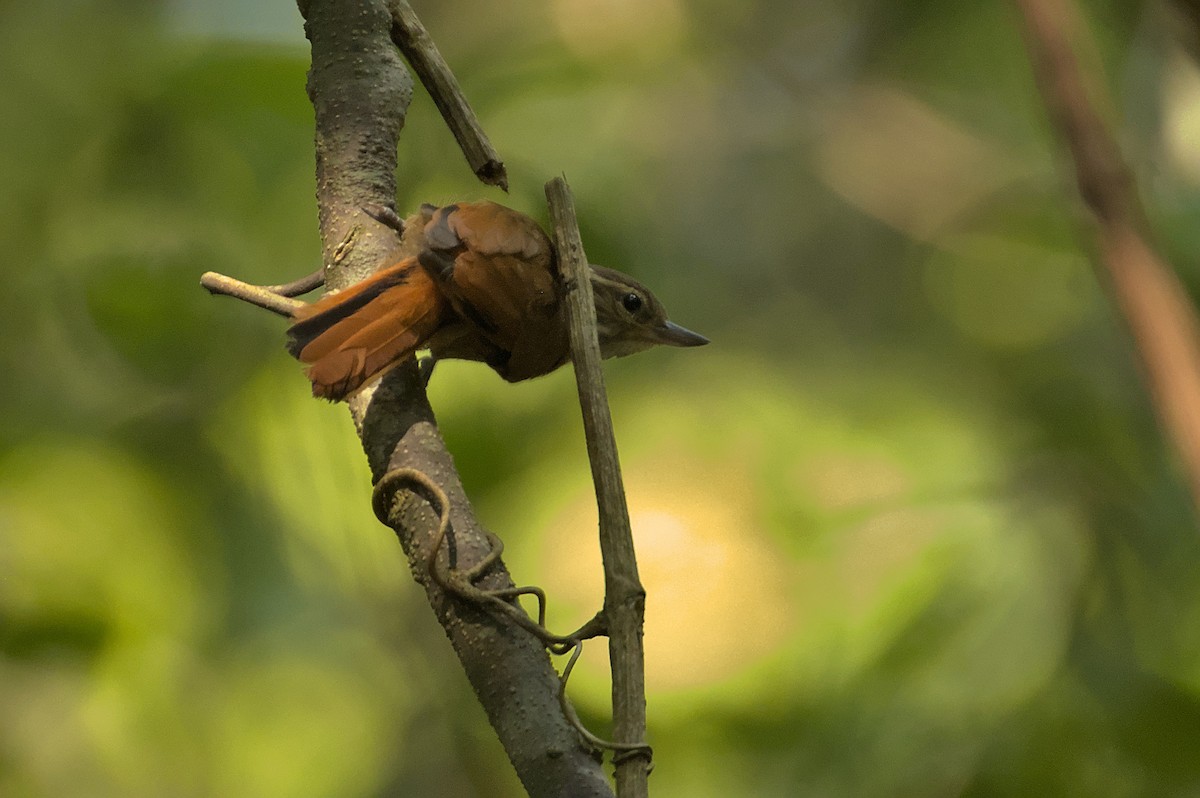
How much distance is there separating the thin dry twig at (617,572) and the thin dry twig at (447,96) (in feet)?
0.96

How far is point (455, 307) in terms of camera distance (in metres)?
2.17

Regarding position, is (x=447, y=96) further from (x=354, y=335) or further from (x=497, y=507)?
(x=497, y=507)

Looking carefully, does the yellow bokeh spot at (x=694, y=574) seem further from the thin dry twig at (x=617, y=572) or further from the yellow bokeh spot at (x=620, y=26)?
the yellow bokeh spot at (x=620, y=26)

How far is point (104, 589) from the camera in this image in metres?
2.97

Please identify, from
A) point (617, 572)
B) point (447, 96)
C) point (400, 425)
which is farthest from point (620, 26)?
point (617, 572)

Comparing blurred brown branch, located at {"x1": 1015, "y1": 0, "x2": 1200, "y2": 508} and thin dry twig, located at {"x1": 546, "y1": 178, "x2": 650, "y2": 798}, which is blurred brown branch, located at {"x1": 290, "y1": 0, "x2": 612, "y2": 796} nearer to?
thin dry twig, located at {"x1": 546, "y1": 178, "x2": 650, "y2": 798}

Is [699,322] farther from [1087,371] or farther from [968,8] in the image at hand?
[968,8]

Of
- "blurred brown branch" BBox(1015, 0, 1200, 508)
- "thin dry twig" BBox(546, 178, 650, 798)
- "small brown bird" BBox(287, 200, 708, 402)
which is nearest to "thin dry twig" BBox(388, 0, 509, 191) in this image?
"small brown bird" BBox(287, 200, 708, 402)

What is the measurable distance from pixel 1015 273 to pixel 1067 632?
69.6 inches

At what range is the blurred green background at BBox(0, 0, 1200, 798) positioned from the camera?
270 cm

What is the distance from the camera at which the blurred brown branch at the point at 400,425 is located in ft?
4.46

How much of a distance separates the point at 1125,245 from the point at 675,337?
7.58ft

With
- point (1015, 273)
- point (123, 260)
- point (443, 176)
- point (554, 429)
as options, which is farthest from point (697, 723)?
point (1015, 273)

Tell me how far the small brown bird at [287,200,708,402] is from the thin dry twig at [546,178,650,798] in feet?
1.29
